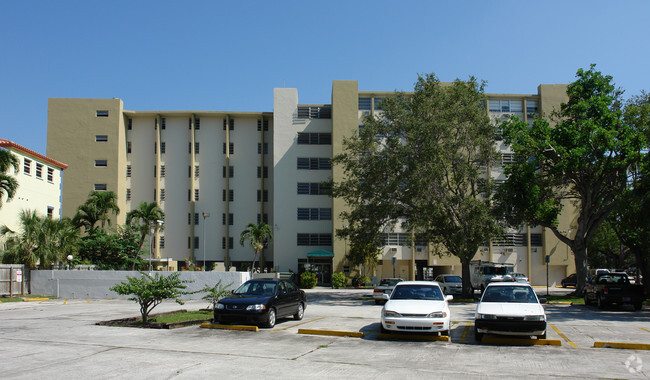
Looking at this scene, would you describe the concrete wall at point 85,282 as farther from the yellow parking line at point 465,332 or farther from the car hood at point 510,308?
the car hood at point 510,308

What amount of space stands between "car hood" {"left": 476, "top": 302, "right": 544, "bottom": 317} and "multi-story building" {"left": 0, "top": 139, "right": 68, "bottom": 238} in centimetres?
2995

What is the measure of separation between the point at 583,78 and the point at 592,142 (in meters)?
5.33

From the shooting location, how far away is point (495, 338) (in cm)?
1376

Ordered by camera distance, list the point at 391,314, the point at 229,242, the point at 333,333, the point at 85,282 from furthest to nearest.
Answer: the point at 229,242 < the point at 85,282 < the point at 333,333 < the point at 391,314

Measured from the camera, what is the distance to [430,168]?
1162 inches

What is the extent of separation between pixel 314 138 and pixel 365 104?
6.35 meters

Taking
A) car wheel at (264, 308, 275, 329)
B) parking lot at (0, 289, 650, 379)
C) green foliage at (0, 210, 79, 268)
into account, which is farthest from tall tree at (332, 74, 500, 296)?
green foliage at (0, 210, 79, 268)

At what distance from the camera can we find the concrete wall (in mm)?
30016

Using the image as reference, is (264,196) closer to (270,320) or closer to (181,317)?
(181,317)

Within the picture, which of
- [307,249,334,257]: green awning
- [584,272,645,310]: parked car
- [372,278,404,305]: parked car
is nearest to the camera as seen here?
[584,272,645,310]: parked car

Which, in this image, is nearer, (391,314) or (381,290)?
(391,314)

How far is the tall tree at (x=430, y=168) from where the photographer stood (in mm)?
29984

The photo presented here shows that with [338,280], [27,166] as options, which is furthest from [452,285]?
[27,166]

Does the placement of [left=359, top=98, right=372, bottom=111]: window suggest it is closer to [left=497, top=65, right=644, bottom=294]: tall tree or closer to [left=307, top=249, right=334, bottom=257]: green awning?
[left=307, top=249, right=334, bottom=257]: green awning
